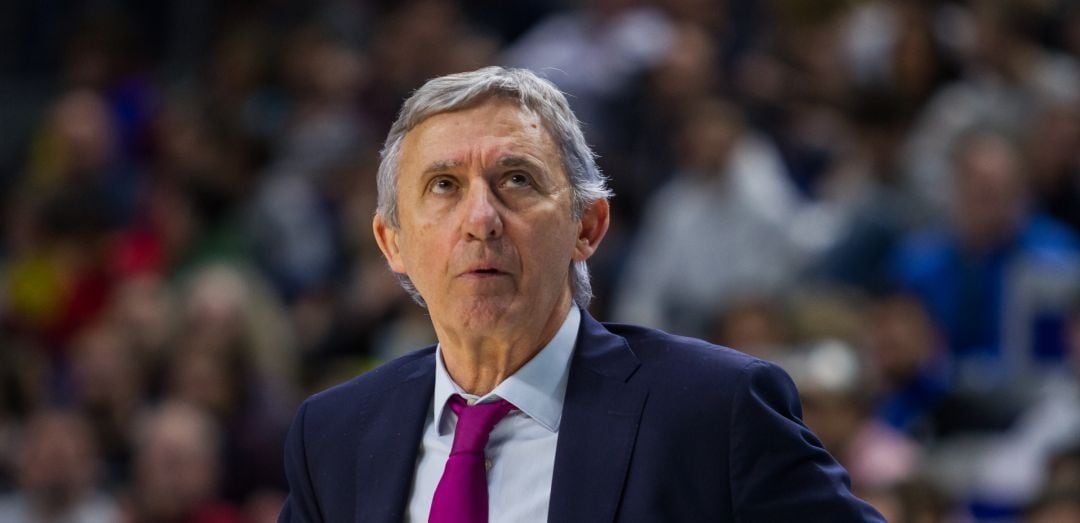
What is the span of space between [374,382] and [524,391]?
0.27m

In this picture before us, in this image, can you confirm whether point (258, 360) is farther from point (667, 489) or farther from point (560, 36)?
point (667, 489)

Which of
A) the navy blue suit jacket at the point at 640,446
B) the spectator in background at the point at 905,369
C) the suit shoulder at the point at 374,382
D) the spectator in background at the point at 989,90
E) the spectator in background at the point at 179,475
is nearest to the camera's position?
the navy blue suit jacket at the point at 640,446

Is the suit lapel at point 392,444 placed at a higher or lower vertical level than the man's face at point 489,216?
lower

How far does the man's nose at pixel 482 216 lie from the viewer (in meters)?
2.36

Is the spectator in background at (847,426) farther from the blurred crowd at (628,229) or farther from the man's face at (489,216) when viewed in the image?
the man's face at (489,216)

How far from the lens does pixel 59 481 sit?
→ 223 inches

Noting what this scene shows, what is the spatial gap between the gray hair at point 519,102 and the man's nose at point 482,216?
0.14m

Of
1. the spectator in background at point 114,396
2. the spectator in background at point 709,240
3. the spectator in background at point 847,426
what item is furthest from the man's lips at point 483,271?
the spectator in background at point 709,240

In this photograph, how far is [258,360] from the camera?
5.94 meters

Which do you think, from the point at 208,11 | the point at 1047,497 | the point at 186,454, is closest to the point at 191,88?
the point at 208,11

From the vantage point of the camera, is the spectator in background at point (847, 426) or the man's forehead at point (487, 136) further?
the spectator in background at point (847, 426)

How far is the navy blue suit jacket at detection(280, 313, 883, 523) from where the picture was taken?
2.22 m

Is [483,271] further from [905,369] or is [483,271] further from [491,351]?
[905,369]

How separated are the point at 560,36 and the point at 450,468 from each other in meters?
5.50
